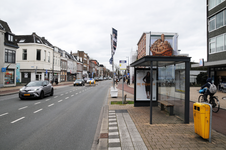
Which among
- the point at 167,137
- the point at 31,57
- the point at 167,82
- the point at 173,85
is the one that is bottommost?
the point at 167,137

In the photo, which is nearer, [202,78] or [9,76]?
[9,76]

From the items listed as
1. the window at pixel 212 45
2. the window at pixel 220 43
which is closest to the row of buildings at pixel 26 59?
the window at pixel 212 45

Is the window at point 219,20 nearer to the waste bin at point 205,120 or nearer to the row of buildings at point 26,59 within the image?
→ the waste bin at point 205,120

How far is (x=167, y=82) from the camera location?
A: 308 inches

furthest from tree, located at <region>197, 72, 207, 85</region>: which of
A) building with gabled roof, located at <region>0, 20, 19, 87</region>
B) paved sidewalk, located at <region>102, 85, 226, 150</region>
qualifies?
building with gabled roof, located at <region>0, 20, 19, 87</region>

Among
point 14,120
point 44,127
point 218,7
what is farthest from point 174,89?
point 218,7

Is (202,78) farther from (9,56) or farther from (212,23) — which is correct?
(9,56)

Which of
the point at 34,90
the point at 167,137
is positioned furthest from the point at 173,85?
the point at 34,90

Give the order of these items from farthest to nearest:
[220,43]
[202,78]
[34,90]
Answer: [202,78], [220,43], [34,90]

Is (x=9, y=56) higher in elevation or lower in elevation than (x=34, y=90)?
higher

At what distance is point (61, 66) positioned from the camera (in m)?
48.5

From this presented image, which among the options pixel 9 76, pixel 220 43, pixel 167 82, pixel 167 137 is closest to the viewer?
pixel 167 137

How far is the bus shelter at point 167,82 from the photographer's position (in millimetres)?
5770

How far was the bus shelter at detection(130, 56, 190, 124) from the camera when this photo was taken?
5770 millimetres
